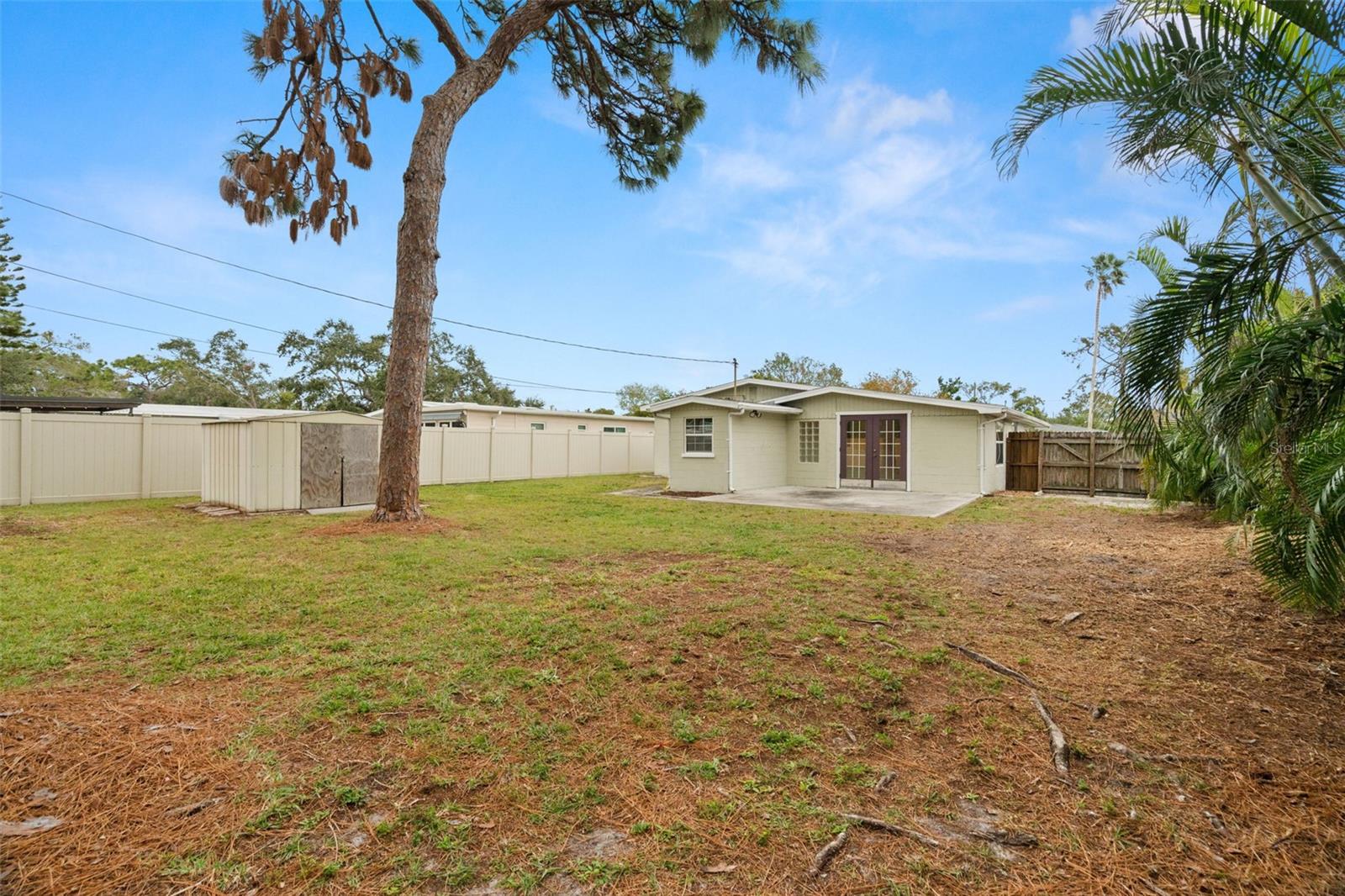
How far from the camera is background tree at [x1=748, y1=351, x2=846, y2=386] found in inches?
1722

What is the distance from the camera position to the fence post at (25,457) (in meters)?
10.2

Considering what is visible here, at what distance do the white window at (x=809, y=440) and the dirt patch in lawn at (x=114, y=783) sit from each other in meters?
14.6

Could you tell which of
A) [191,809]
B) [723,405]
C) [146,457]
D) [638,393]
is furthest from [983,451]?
[638,393]

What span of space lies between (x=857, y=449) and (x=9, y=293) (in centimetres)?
2696

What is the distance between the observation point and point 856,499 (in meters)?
13.0

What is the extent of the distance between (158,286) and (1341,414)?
33.9 metres

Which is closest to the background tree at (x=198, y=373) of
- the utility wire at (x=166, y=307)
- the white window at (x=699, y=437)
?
the utility wire at (x=166, y=307)

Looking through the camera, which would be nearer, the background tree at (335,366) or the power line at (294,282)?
the power line at (294,282)

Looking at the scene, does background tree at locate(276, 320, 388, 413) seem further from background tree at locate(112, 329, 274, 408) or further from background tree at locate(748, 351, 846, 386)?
background tree at locate(748, 351, 846, 386)

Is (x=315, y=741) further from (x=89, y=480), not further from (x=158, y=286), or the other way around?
(x=158, y=286)

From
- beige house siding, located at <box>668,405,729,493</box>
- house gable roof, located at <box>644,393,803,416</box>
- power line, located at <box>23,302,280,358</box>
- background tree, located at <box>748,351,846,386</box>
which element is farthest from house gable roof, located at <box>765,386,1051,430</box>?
background tree, located at <box>748,351,846,386</box>

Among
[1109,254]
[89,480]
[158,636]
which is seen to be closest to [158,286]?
[89,480]

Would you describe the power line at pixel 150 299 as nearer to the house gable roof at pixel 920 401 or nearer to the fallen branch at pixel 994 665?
the house gable roof at pixel 920 401

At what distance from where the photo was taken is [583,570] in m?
5.85
